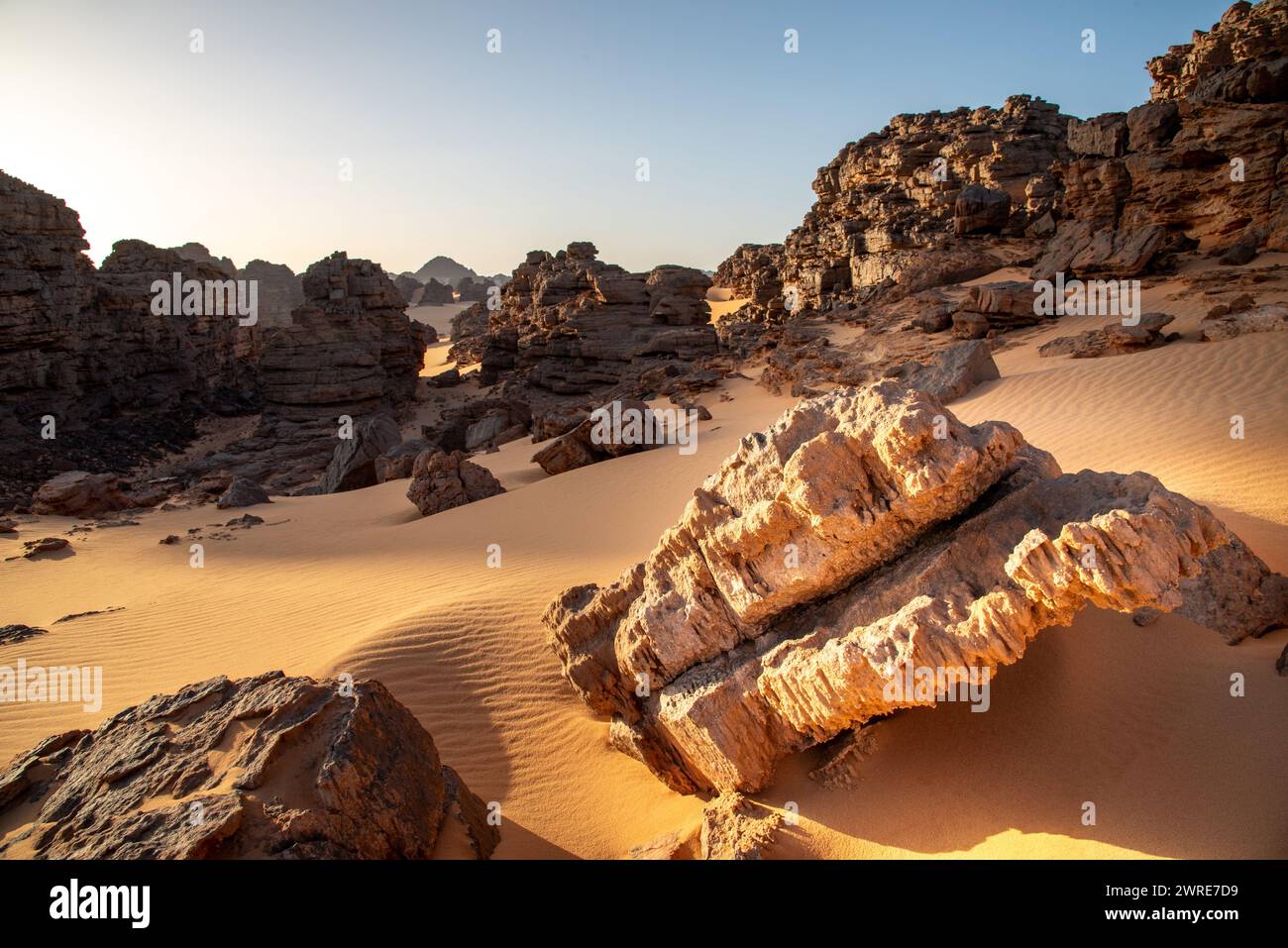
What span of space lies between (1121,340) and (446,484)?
14040 millimetres

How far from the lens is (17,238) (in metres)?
23.2

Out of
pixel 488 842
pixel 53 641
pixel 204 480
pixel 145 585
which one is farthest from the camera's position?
pixel 204 480

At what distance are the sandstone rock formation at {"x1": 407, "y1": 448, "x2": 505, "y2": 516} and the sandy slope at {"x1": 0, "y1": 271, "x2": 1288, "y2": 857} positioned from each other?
573 millimetres

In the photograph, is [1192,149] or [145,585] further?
[1192,149]

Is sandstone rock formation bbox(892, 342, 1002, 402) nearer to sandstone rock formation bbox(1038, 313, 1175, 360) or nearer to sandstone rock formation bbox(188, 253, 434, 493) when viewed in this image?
sandstone rock formation bbox(1038, 313, 1175, 360)

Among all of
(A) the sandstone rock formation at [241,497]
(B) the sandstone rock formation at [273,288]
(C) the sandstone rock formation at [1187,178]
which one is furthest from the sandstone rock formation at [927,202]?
(B) the sandstone rock formation at [273,288]

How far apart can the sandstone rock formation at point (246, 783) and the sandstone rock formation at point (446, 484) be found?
349 inches

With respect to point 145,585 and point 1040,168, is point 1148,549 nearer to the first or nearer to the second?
point 145,585

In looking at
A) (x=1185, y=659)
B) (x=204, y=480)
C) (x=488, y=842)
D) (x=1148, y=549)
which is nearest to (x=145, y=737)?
(x=488, y=842)

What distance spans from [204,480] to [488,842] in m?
19.2

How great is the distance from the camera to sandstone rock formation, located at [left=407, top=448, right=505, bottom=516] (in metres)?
13.9

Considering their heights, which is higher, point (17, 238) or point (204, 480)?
point (17, 238)

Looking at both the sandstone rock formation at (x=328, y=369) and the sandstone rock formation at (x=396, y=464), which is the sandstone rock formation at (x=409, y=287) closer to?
the sandstone rock formation at (x=328, y=369)
